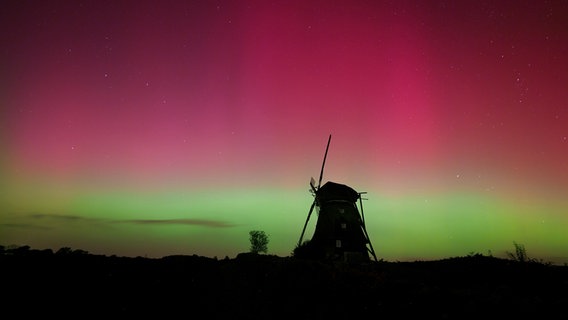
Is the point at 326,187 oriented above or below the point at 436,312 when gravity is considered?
above

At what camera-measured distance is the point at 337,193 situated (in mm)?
34906

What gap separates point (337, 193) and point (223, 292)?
23327 mm

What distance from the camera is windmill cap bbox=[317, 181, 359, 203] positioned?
1369 inches

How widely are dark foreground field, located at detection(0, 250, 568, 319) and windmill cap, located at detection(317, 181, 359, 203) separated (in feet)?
60.7

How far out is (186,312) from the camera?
11125 mm

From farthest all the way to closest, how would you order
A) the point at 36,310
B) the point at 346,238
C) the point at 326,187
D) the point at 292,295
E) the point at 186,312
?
the point at 326,187 → the point at 346,238 → the point at 292,295 → the point at 186,312 → the point at 36,310

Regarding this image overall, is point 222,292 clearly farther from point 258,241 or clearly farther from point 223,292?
point 258,241

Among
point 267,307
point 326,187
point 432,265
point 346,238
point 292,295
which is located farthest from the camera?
point 326,187

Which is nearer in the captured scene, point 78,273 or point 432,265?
point 78,273

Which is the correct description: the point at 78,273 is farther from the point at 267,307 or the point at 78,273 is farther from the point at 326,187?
the point at 326,187

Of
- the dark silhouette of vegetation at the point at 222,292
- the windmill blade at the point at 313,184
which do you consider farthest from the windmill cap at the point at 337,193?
the dark silhouette of vegetation at the point at 222,292

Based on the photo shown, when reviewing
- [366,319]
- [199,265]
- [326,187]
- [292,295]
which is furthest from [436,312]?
[326,187]

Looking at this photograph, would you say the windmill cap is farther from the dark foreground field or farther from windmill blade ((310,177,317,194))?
the dark foreground field

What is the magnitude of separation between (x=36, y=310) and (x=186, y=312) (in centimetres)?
429
